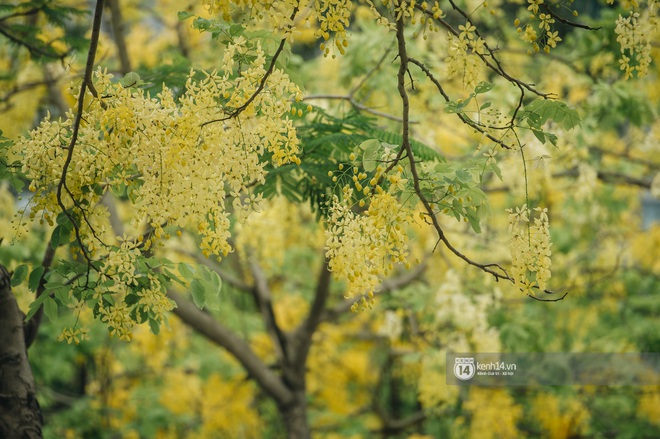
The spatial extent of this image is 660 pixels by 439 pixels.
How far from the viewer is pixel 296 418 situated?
5.60 meters

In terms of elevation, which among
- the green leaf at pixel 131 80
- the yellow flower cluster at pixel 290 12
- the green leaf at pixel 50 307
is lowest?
the green leaf at pixel 50 307

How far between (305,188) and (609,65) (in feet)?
8.85

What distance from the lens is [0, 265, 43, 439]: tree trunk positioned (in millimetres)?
2541

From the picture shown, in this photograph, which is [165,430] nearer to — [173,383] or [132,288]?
[173,383]

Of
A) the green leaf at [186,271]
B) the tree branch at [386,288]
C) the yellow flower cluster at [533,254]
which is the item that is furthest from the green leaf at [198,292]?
the tree branch at [386,288]

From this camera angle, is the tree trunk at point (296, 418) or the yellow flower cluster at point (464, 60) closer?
the yellow flower cluster at point (464, 60)

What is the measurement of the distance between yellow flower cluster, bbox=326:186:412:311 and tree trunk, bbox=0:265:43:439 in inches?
54.4

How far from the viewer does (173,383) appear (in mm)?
7320

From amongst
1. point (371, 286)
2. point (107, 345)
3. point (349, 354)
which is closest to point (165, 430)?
point (107, 345)

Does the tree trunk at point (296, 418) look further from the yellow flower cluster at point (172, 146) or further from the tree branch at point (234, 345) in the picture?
the yellow flower cluster at point (172, 146)

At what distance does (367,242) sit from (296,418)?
3883 millimetres

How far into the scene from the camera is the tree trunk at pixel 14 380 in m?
2.54

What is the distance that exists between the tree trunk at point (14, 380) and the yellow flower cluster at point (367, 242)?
1.38 m

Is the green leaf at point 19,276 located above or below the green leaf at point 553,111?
below
